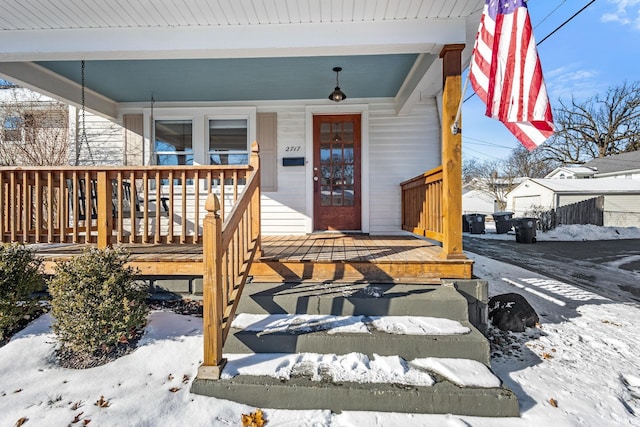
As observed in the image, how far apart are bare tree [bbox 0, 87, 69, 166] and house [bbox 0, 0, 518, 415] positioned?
7.02 feet

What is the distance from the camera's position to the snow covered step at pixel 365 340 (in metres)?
2.21

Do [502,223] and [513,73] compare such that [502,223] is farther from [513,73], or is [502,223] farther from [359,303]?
[359,303]

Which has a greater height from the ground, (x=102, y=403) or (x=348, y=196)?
(x=348, y=196)

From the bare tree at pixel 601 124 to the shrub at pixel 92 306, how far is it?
2768 cm

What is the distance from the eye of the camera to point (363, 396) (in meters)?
1.90

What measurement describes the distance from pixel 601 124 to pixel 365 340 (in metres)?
29.1

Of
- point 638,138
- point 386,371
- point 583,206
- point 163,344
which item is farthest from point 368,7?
point 638,138

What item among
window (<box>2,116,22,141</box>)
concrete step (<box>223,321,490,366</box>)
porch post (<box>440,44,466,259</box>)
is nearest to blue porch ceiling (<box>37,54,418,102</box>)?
porch post (<box>440,44,466,259</box>)

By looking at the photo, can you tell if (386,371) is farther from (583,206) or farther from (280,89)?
(583,206)

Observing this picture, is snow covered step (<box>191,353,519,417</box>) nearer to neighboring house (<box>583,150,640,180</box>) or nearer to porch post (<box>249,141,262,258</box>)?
porch post (<box>249,141,262,258</box>)

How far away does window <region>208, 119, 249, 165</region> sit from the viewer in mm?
5445

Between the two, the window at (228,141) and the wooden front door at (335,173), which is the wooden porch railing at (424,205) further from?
the window at (228,141)

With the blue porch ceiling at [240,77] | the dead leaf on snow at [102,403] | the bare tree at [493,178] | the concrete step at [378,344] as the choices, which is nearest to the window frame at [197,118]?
the blue porch ceiling at [240,77]

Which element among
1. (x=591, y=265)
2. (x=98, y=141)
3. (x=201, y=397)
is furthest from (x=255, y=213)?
(x=591, y=265)
